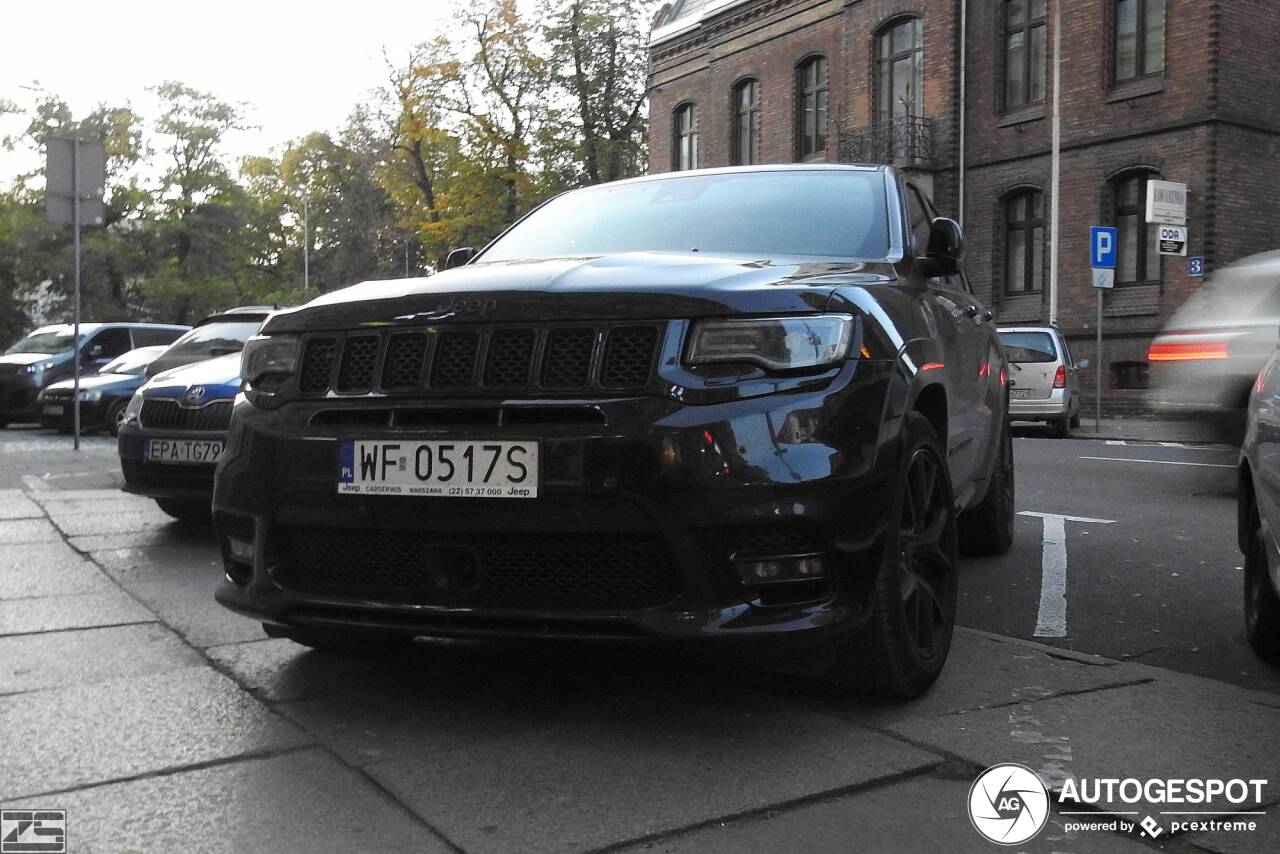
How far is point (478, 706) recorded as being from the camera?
363 centimetres

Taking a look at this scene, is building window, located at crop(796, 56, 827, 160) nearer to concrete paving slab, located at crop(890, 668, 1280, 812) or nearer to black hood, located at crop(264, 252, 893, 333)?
black hood, located at crop(264, 252, 893, 333)

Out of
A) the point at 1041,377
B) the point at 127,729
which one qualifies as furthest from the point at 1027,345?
the point at 127,729

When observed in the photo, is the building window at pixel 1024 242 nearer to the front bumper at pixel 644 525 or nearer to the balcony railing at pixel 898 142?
the balcony railing at pixel 898 142

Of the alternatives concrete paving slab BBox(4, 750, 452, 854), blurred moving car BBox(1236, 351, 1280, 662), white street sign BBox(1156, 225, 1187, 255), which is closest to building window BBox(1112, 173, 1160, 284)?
white street sign BBox(1156, 225, 1187, 255)

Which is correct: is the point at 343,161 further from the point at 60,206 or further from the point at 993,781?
the point at 993,781

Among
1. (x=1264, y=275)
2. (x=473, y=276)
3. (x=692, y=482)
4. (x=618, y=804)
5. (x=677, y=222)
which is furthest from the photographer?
(x=1264, y=275)

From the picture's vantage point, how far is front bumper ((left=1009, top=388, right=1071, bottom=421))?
19.6 m

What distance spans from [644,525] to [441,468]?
535 millimetres

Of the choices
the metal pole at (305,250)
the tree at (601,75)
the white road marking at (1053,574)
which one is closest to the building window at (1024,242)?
the tree at (601,75)

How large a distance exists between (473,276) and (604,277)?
1.50 feet

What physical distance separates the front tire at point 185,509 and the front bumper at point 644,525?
4533mm

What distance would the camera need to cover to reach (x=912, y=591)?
371cm

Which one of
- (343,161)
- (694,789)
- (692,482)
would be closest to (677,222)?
(692,482)

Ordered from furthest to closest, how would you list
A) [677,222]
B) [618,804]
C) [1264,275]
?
[1264,275]
[677,222]
[618,804]
